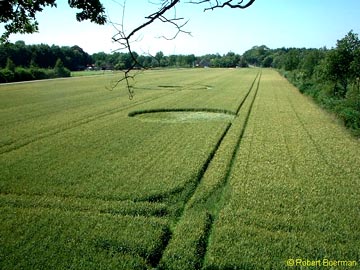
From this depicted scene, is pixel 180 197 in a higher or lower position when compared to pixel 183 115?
higher

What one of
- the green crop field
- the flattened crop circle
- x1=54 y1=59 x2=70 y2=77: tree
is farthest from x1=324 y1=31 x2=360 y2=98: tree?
x1=54 y1=59 x2=70 y2=77: tree

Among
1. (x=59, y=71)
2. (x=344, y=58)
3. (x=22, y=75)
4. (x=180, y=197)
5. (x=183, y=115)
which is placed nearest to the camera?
(x=180, y=197)

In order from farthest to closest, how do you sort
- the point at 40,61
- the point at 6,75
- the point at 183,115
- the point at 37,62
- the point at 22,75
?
the point at 40,61 → the point at 37,62 → the point at 22,75 → the point at 6,75 → the point at 183,115

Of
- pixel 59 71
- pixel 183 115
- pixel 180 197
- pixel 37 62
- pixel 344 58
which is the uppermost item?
pixel 344 58

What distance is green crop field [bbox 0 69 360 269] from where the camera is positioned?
27.2 feet

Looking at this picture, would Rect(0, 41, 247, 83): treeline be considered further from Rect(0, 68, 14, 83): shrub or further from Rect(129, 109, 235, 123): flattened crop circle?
Rect(129, 109, 235, 123): flattened crop circle

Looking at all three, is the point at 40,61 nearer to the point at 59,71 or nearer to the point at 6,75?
the point at 59,71

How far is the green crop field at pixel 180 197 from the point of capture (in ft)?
27.2

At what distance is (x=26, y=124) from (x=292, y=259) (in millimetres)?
22048

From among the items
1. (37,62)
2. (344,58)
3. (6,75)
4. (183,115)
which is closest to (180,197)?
(183,115)

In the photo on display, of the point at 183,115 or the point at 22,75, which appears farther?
the point at 22,75

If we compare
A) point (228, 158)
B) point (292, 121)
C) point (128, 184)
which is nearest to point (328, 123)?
point (292, 121)

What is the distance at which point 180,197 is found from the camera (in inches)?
458

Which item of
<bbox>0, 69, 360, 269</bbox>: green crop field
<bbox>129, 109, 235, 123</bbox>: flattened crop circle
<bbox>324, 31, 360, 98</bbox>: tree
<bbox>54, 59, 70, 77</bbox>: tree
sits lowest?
<bbox>54, 59, 70, 77</bbox>: tree
